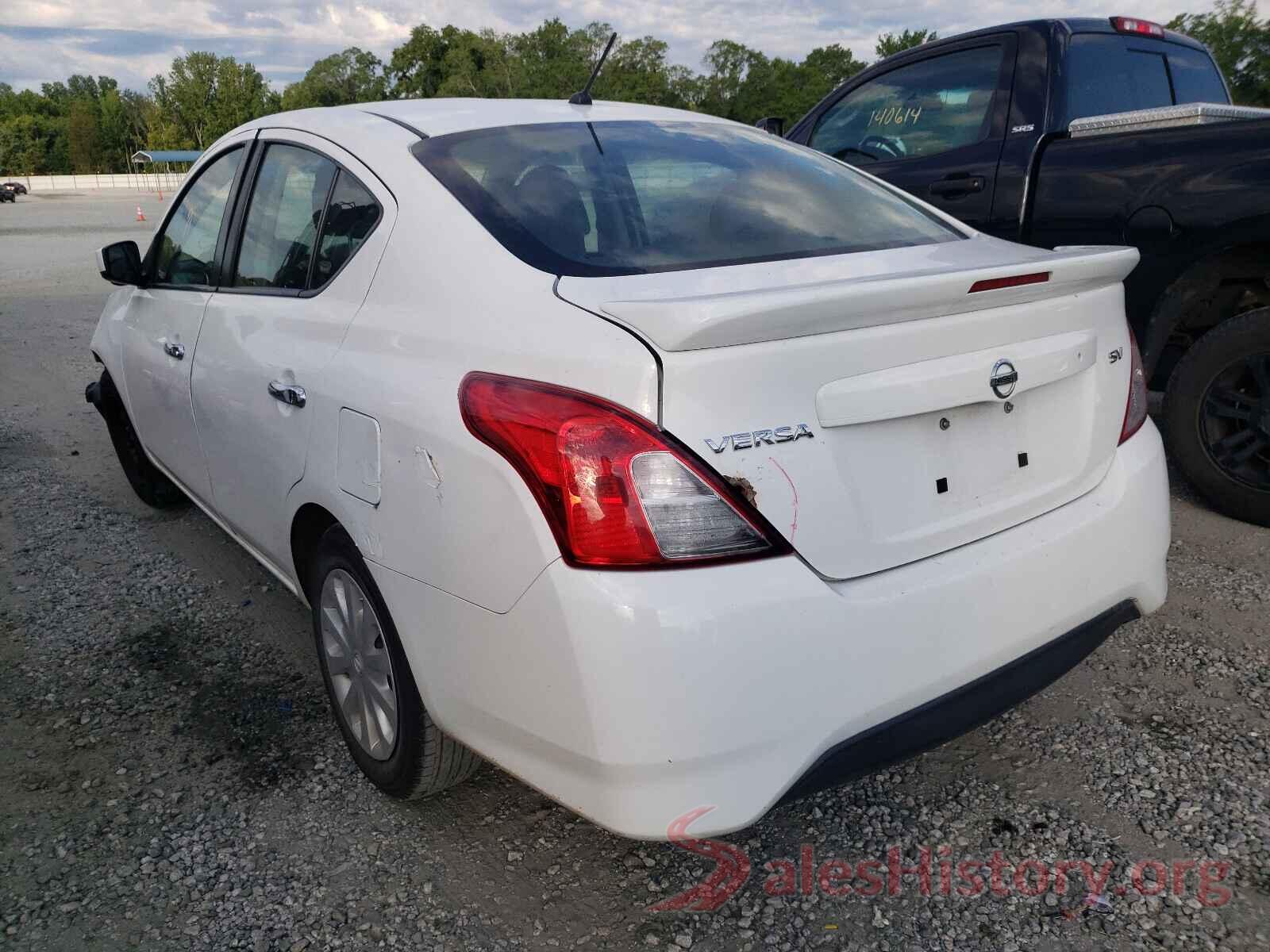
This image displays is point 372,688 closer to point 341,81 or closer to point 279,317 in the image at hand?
point 279,317

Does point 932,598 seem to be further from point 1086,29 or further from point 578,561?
point 1086,29

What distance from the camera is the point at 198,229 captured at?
11.2ft

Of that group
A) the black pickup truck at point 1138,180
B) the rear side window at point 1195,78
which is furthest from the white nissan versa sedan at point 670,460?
the rear side window at point 1195,78

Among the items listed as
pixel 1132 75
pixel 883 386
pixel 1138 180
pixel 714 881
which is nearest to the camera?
pixel 883 386

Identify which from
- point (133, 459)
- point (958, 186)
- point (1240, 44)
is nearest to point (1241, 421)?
point (958, 186)

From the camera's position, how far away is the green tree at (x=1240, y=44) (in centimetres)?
1630

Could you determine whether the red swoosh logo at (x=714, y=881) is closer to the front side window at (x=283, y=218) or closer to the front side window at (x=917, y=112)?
the front side window at (x=283, y=218)

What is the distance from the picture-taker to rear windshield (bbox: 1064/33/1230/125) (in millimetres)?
4371

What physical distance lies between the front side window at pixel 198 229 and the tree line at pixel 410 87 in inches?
2990

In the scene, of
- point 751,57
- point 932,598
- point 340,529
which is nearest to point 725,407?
point 932,598

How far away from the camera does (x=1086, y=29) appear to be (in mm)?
4477

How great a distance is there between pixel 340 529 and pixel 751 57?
95406 mm

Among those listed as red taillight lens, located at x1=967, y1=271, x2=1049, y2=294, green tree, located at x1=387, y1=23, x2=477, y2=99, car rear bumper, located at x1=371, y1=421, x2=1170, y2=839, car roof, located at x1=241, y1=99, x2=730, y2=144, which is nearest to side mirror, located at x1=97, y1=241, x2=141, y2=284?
car roof, located at x1=241, y1=99, x2=730, y2=144

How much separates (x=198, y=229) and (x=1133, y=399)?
296 centimetres
